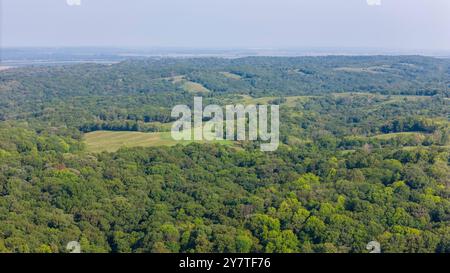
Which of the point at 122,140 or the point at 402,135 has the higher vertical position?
the point at 402,135

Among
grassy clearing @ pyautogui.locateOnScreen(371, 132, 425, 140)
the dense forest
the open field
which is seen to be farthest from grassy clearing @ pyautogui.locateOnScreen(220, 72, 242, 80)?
grassy clearing @ pyautogui.locateOnScreen(371, 132, 425, 140)

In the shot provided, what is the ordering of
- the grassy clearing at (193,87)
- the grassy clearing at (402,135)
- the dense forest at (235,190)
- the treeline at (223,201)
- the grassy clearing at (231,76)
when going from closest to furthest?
the treeline at (223,201) < the dense forest at (235,190) < the grassy clearing at (402,135) < the grassy clearing at (193,87) < the grassy clearing at (231,76)

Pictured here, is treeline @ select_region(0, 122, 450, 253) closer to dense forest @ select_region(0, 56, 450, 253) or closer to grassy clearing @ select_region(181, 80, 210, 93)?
dense forest @ select_region(0, 56, 450, 253)

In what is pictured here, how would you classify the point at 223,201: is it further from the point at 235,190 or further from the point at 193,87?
the point at 193,87

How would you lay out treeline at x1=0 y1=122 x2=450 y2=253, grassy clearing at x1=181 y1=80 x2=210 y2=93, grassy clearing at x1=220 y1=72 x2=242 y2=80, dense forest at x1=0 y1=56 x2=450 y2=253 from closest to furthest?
1. treeline at x1=0 y1=122 x2=450 y2=253
2. dense forest at x1=0 y1=56 x2=450 y2=253
3. grassy clearing at x1=181 y1=80 x2=210 y2=93
4. grassy clearing at x1=220 y1=72 x2=242 y2=80

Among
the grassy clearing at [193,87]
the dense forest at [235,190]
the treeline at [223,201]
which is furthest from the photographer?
the grassy clearing at [193,87]

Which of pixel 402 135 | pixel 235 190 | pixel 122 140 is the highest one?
pixel 402 135

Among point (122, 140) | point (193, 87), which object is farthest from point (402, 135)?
point (193, 87)

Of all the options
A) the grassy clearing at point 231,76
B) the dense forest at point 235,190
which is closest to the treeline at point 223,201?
the dense forest at point 235,190

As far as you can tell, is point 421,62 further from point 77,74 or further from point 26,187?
point 26,187

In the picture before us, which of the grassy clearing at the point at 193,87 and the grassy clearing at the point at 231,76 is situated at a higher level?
the grassy clearing at the point at 231,76

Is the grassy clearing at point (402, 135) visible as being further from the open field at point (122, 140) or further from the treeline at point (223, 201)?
the open field at point (122, 140)
